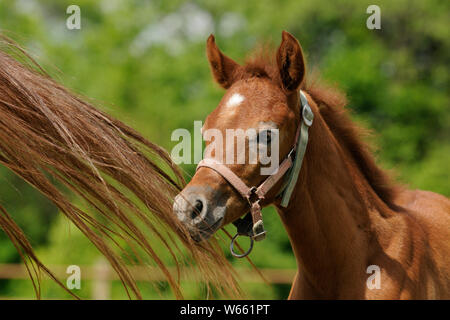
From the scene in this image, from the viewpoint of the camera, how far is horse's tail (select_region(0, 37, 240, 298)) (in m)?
2.31

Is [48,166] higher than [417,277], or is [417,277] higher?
[48,166]

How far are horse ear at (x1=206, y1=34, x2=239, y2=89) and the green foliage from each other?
691cm

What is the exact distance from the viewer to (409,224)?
319cm

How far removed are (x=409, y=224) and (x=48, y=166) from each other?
205 cm

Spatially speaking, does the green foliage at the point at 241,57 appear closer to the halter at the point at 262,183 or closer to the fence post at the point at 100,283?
the fence post at the point at 100,283

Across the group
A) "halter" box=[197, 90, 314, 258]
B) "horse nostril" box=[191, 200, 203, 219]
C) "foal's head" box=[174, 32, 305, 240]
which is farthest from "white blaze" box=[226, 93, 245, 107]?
"horse nostril" box=[191, 200, 203, 219]

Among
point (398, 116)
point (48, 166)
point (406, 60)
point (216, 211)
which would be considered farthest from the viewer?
point (406, 60)

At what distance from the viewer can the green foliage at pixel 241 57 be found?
12.8 m

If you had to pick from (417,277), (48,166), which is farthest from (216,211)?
(417,277)

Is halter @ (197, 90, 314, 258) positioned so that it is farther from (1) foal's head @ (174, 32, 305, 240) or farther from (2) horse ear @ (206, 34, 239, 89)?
(2) horse ear @ (206, 34, 239, 89)

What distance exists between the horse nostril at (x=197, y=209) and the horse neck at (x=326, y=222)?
0.62 meters

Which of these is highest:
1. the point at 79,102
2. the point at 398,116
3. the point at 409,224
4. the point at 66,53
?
the point at 66,53

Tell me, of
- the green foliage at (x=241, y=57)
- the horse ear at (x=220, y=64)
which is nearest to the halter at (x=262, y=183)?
the horse ear at (x=220, y=64)
